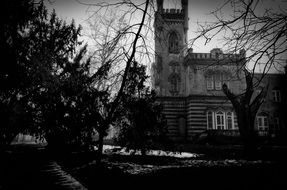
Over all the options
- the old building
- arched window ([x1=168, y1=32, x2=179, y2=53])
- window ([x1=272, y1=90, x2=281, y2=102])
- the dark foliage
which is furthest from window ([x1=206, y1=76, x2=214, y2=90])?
the dark foliage

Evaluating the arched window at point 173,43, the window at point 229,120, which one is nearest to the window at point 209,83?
the window at point 229,120

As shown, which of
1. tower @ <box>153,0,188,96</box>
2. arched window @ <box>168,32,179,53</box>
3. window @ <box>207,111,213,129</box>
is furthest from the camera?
arched window @ <box>168,32,179,53</box>

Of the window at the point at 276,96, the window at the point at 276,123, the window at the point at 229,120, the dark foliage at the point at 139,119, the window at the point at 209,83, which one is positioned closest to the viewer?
the dark foliage at the point at 139,119

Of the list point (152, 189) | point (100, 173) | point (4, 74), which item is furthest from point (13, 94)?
point (152, 189)

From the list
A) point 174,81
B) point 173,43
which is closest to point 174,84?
point 174,81

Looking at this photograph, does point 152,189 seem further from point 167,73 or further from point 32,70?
point 167,73

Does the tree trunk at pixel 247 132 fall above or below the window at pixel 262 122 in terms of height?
below

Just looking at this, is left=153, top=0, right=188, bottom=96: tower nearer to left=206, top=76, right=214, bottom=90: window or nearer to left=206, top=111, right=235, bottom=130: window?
left=206, top=76, right=214, bottom=90: window

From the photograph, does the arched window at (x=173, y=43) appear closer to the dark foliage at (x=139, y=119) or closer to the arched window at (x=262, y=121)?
the arched window at (x=262, y=121)

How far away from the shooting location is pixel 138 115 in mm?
9500

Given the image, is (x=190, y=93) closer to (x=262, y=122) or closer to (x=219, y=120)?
(x=219, y=120)

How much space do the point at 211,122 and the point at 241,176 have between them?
75.5 ft

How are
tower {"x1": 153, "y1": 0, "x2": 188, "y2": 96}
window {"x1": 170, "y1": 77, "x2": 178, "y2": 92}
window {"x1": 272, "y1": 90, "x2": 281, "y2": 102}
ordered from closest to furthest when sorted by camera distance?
1. tower {"x1": 153, "y1": 0, "x2": 188, "y2": 96}
2. window {"x1": 170, "y1": 77, "x2": 178, "y2": 92}
3. window {"x1": 272, "y1": 90, "x2": 281, "y2": 102}

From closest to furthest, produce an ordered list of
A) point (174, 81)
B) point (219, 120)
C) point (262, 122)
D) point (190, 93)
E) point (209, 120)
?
point (209, 120), point (219, 120), point (190, 93), point (262, 122), point (174, 81)
